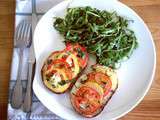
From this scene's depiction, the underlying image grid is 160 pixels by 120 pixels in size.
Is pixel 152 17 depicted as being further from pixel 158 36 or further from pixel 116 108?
pixel 116 108

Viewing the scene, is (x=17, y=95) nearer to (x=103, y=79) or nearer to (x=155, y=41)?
(x=103, y=79)

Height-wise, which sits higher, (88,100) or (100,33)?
(100,33)

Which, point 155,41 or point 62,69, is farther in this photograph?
point 155,41

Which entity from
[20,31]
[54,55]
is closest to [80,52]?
[54,55]

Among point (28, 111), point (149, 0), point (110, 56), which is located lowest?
point (28, 111)

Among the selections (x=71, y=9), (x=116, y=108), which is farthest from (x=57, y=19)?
(x=116, y=108)

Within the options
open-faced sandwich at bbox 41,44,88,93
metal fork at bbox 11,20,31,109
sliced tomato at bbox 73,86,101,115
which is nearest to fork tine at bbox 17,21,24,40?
metal fork at bbox 11,20,31,109

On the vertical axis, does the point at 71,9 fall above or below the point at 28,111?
above
